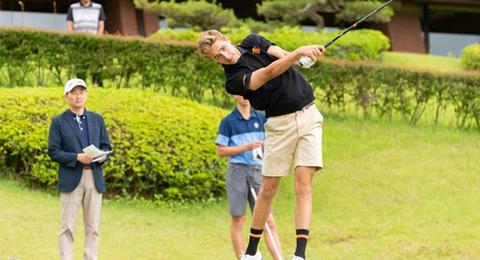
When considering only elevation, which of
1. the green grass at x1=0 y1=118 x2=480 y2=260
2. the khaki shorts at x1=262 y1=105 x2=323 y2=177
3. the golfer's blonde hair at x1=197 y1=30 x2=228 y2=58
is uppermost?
the golfer's blonde hair at x1=197 y1=30 x2=228 y2=58

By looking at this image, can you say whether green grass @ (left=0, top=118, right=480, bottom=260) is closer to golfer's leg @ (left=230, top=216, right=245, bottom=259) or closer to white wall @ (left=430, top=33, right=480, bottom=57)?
golfer's leg @ (left=230, top=216, right=245, bottom=259)

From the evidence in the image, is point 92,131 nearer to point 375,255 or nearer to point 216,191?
point 375,255

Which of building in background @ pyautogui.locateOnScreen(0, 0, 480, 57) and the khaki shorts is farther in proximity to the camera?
building in background @ pyautogui.locateOnScreen(0, 0, 480, 57)

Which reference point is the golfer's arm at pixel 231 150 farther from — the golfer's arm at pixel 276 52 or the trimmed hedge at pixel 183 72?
the trimmed hedge at pixel 183 72

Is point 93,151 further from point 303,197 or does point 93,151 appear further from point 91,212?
point 303,197

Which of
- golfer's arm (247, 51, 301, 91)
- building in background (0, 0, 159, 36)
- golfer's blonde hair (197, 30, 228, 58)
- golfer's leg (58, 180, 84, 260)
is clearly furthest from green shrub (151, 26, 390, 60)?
golfer's arm (247, 51, 301, 91)

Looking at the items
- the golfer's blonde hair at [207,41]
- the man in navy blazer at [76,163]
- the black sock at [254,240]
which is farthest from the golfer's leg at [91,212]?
the golfer's blonde hair at [207,41]

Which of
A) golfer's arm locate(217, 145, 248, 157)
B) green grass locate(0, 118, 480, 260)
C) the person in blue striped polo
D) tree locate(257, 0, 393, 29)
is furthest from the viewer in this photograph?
tree locate(257, 0, 393, 29)

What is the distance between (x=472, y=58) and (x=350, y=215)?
1071 centimetres

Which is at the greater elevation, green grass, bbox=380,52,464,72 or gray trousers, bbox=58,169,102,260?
gray trousers, bbox=58,169,102,260

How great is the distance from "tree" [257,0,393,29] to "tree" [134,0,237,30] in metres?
0.94

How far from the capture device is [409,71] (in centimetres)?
1484

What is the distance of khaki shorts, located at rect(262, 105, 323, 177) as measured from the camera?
7.11m

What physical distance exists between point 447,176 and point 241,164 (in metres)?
4.84
